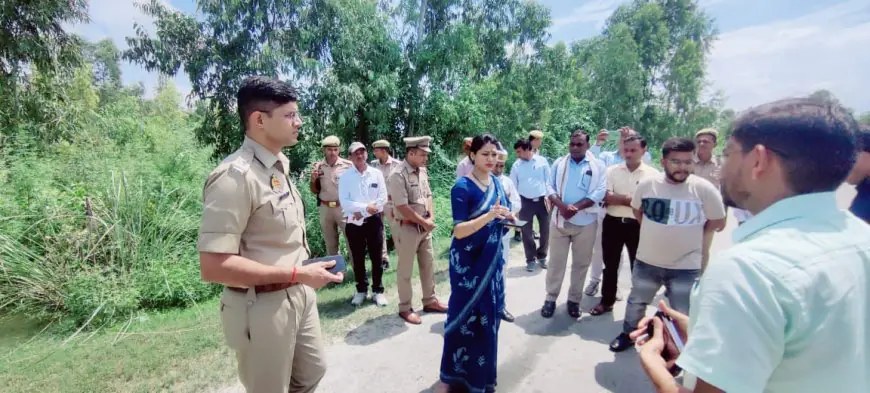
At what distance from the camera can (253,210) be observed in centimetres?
181

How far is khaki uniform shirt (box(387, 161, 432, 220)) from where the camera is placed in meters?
4.19

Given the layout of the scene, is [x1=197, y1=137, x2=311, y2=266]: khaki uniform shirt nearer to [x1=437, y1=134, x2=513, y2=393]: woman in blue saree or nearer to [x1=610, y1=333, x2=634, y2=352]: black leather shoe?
[x1=437, y1=134, x2=513, y2=393]: woman in blue saree

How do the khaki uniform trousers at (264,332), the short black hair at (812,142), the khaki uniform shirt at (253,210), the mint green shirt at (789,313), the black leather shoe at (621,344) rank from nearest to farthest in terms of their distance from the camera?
the mint green shirt at (789,313) < the short black hair at (812,142) < the khaki uniform shirt at (253,210) < the khaki uniform trousers at (264,332) < the black leather shoe at (621,344)

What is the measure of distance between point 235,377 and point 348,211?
198 cm

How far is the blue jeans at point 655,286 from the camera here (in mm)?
3146

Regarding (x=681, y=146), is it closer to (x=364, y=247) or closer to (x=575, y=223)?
(x=575, y=223)

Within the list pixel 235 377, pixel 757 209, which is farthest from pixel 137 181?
pixel 757 209

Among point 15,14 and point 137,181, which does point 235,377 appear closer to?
point 137,181

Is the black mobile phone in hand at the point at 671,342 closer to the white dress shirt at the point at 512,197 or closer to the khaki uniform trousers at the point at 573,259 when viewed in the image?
the white dress shirt at the point at 512,197

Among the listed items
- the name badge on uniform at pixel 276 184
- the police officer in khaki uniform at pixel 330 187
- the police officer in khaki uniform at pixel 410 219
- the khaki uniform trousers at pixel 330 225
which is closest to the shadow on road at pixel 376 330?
the police officer in khaki uniform at pixel 410 219

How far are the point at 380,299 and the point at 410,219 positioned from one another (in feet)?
3.50

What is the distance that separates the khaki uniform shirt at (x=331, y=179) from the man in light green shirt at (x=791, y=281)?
16.1 ft

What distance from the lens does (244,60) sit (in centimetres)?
842

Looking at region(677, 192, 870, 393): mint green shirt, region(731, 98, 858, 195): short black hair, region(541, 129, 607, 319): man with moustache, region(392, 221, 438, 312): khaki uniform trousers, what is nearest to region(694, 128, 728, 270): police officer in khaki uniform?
region(541, 129, 607, 319): man with moustache
